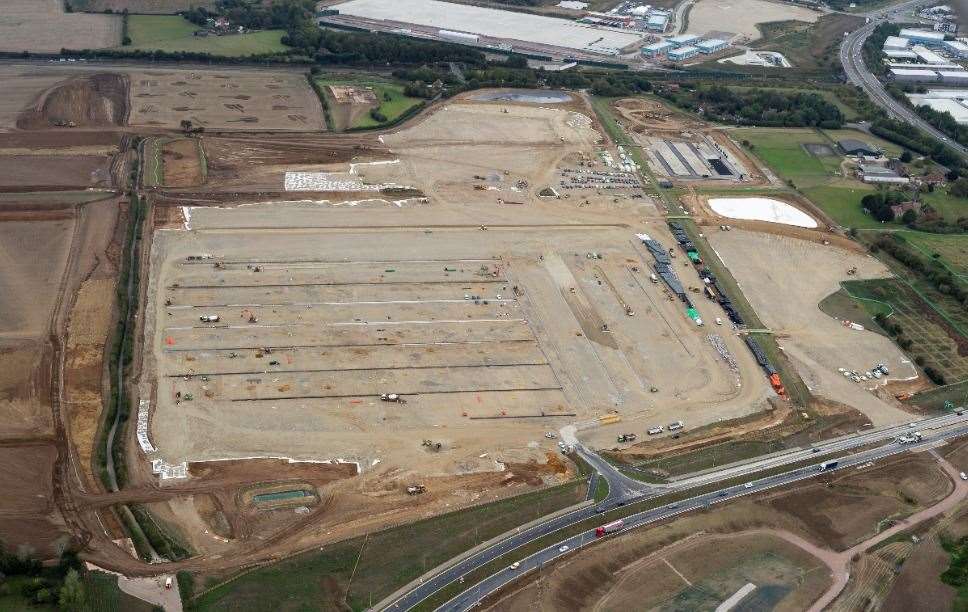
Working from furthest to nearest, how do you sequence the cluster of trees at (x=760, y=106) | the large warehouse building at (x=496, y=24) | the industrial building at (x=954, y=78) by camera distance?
the large warehouse building at (x=496, y=24) → the industrial building at (x=954, y=78) → the cluster of trees at (x=760, y=106)

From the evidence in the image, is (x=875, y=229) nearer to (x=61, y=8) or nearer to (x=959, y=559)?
(x=959, y=559)

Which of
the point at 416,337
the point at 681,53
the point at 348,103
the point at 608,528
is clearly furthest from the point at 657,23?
the point at 608,528

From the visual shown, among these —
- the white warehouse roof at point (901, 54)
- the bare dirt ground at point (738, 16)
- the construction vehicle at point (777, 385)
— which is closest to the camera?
the construction vehicle at point (777, 385)

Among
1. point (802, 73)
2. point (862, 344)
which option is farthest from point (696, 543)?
point (802, 73)

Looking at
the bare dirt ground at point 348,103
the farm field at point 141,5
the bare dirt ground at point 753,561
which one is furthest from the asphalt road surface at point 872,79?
the farm field at point 141,5

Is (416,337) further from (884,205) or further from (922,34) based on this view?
(922,34)

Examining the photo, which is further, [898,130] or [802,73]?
[802,73]

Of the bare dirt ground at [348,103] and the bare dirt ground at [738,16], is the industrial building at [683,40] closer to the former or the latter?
the bare dirt ground at [738,16]
